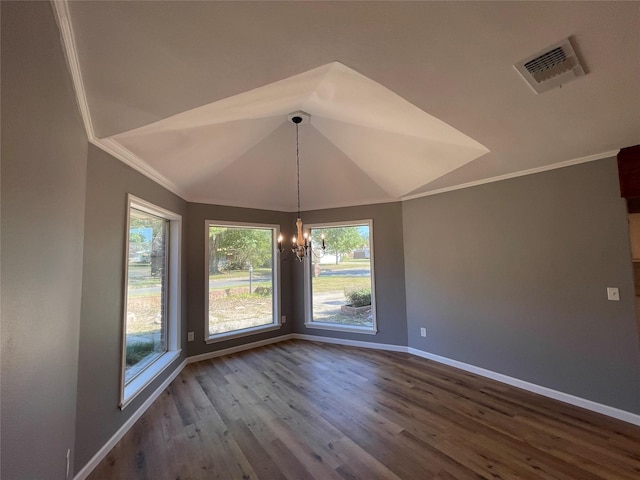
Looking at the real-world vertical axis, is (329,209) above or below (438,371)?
above

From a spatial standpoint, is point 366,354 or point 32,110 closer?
point 32,110

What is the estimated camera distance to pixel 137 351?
10.2 ft

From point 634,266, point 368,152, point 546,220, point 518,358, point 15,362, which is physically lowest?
point 518,358

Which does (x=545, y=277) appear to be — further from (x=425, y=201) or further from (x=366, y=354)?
(x=366, y=354)

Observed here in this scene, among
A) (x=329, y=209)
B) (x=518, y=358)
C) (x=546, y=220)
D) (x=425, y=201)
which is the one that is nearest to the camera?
(x=546, y=220)

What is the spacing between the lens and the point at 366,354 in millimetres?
4449

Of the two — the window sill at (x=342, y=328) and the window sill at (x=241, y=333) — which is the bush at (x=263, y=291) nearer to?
the window sill at (x=241, y=333)

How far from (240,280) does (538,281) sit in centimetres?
432

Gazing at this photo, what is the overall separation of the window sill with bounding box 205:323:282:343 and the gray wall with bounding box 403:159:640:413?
8.58ft

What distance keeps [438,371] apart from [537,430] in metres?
1.32

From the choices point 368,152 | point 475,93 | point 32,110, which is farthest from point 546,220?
point 32,110

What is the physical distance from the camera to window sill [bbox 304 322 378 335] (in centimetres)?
478

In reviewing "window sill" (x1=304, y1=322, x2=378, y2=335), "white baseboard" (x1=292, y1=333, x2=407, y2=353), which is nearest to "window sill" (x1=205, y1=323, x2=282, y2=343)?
"white baseboard" (x1=292, y1=333, x2=407, y2=353)

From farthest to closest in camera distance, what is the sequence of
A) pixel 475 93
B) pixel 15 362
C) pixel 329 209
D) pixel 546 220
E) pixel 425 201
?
pixel 329 209
pixel 425 201
pixel 546 220
pixel 475 93
pixel 15 362
